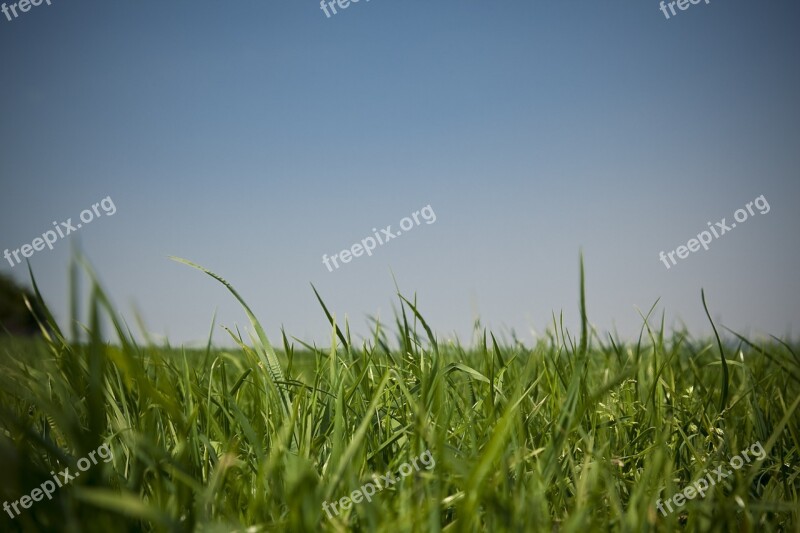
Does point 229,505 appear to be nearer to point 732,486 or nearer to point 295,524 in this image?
point 295,524

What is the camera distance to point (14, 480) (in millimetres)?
726

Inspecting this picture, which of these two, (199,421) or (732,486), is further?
(199,421)

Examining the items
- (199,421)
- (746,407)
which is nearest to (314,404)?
(199,421)

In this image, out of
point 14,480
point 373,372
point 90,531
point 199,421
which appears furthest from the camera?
point 373,372

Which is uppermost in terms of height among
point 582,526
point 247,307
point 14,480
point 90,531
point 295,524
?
point 247,307

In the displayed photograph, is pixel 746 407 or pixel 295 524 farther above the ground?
pixel 295 524

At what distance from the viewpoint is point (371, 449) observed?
1.45m

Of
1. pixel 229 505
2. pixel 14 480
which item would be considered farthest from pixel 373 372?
pixel 14 480

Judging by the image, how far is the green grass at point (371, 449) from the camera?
2.92 feet

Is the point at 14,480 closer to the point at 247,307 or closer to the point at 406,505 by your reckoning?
the point at 406,505

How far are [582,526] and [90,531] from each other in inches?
33.8

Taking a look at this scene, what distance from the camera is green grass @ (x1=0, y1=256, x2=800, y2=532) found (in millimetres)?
890

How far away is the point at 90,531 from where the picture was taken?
0.83 m

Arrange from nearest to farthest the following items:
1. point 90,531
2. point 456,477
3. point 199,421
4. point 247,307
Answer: point 90,531 → point 456,477 → point 247,307 → point 199,421
